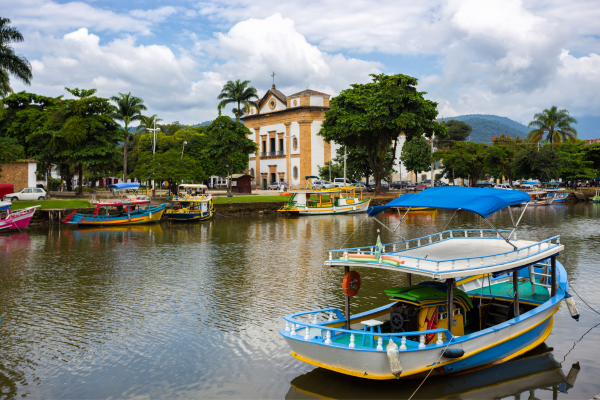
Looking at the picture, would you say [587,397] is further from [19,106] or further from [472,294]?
[19,106]

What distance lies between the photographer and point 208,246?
2695 cm

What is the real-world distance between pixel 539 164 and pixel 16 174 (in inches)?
2580

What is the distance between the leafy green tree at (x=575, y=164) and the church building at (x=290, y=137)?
33.5m

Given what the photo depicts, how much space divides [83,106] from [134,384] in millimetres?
42344

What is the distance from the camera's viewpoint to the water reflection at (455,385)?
28.8ft

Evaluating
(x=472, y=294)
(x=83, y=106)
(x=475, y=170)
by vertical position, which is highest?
(x=83, y=106)

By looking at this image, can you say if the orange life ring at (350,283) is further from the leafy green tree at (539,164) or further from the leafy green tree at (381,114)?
the leafy green tree at (539,164)

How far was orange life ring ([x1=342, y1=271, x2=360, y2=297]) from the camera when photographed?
9.87m

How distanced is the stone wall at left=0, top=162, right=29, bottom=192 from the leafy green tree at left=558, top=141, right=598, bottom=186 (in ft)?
226

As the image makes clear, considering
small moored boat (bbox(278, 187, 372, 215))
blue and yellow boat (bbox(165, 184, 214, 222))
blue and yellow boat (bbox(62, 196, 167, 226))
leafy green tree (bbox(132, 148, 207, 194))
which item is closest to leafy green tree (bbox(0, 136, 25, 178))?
blue and yellow boat (bbox(62, 196, 167, 226))

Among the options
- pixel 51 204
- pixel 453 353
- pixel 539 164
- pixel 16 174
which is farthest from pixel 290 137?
pixel 453 353

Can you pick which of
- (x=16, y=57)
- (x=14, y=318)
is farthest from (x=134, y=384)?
(x=16, y=57)

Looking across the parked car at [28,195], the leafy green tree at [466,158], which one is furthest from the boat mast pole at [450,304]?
the leafy green tree at [466,158]

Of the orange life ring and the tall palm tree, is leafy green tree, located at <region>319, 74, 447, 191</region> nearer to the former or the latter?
the tall palm tree
